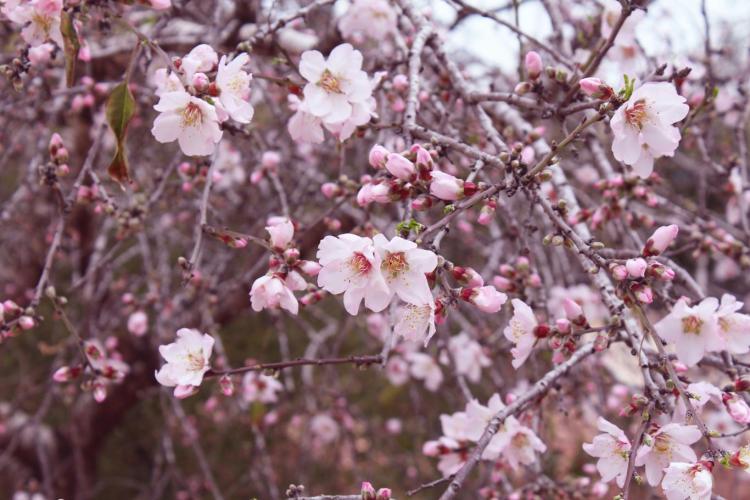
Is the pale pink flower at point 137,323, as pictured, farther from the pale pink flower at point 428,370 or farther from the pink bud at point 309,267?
the pink bud at point 309,267

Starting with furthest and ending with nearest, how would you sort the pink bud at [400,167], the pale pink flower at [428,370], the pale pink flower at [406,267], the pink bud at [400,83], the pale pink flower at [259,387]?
the pale pink flower at [428,370], the pale pink flower at [259,387], the pink bud at [400,83], the pink bud at [400,167], the pale pink flower at [406,267]

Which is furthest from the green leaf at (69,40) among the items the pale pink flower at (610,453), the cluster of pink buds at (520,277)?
the pale pink flower at (610,453)

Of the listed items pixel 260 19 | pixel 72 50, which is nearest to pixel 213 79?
pixel 72 50

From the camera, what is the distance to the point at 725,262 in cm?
324

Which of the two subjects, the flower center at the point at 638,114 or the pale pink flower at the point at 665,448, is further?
the flower center at the point at 638,114

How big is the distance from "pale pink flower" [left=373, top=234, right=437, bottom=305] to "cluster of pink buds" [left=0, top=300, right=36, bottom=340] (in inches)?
33.1

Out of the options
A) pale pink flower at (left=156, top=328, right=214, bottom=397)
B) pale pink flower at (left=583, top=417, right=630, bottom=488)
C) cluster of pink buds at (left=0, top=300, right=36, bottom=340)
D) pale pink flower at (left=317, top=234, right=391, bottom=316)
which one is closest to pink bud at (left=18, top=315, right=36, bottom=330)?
cluster of pink buds at (left=0, top=300, right=36, bottom=340)

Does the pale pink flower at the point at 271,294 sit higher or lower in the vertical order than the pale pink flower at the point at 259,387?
higher

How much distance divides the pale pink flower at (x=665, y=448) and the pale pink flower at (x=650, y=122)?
1.64 feet

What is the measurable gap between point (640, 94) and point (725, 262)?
2425 mm

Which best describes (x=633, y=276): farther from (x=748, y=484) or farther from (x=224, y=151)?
(x=748, y=484)

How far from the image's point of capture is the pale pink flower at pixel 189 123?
121 centimetres

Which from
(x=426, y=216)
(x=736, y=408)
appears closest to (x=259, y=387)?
(x=426, y=216)

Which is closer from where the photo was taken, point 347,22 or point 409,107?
point 409,107
